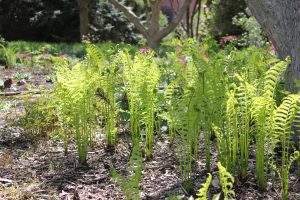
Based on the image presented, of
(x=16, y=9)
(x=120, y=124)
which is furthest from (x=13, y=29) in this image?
(x=120, y=124)

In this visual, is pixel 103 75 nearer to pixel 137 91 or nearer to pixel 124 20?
pixel 137 91

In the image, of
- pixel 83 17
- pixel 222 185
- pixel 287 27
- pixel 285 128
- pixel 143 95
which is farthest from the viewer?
pixel 83 17

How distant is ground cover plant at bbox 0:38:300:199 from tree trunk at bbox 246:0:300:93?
0.16m

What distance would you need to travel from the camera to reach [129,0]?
64.2ft

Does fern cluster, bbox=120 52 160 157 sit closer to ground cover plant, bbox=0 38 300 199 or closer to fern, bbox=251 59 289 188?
ground cover plant, bbox=0 38 300 199

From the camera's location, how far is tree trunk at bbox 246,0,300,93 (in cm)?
331

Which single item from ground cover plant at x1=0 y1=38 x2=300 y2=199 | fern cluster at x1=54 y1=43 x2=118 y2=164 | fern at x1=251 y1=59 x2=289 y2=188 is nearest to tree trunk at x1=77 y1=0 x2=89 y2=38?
ground cover plant at x1=0 y1=38 x2=300 y2=199

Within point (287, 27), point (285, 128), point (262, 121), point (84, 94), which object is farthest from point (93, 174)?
point (287, 27)

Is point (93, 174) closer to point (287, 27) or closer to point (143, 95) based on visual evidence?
point (143, 95)

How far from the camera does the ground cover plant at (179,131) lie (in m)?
2.54

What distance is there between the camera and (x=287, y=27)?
3346mm

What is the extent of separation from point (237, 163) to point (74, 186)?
0.98 m

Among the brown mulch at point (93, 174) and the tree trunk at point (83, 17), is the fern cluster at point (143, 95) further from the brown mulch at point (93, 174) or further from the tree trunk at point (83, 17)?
the tree trunk at point (83, 17)

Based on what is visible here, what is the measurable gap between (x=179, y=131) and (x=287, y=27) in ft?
4.01
